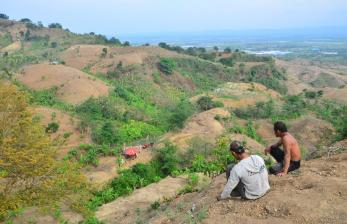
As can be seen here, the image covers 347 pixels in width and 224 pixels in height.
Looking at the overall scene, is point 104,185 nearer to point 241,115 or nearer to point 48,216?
point 48,216

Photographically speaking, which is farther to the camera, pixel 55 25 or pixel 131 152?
pixel 55 25

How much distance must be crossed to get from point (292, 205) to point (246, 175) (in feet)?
2.88

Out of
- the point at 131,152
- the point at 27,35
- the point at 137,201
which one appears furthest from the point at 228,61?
the point at 137,201

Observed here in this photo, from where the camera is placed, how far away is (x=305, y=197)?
7.11 meters

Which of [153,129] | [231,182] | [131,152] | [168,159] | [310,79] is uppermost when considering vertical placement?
[231,182]

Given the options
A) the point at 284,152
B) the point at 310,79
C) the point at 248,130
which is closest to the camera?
the point at 284,152

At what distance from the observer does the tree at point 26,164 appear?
10446 millimetres

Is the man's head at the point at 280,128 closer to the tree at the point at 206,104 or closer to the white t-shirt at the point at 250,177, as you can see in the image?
the white t-shirt at the point at 250,177

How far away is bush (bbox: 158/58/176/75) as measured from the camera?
166ft

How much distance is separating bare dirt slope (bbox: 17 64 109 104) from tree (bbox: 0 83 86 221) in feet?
84.0

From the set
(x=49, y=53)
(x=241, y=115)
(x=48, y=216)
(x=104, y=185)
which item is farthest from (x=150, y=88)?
(x=48, y=216)

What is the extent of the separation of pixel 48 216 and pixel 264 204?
10236 mm

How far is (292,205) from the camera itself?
273 inches

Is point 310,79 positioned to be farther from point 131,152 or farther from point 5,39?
point 131,152
